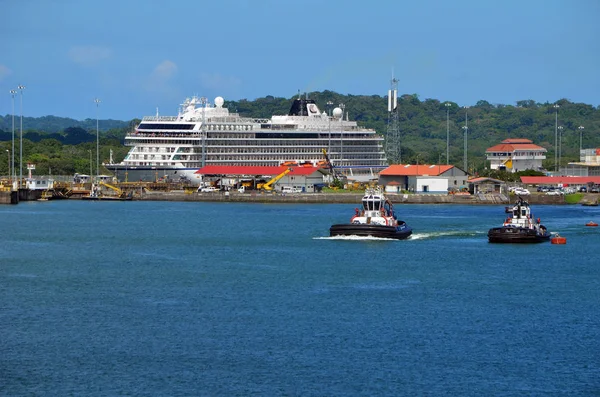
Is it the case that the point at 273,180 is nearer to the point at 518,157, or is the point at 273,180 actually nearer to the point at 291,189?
the point at 291,189

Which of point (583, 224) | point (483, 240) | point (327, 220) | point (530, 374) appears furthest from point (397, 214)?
point (530, 374)

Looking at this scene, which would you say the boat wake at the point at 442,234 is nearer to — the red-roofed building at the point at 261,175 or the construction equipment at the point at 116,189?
the red-roofed building at the point at 261,175

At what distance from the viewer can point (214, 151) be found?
374 ft

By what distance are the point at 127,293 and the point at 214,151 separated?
7667 cm

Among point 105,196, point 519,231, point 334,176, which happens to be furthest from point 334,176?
point 519,231

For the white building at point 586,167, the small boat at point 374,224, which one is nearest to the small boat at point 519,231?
the small boat at point 374,224

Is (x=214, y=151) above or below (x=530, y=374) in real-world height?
above

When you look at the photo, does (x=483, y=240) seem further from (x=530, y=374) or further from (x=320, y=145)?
(x=320, y=145)

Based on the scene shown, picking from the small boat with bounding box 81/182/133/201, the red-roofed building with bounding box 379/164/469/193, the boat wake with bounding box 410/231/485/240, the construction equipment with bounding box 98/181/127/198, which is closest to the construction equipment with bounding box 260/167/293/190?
the red-roofed building with bounding box 379/164/469/193

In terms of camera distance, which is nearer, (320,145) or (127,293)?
(127,293)

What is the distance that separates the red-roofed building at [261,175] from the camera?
102m

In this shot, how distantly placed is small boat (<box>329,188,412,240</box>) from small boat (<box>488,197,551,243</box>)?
4491mm

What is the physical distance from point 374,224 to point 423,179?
140ft

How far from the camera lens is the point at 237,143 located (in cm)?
11531
